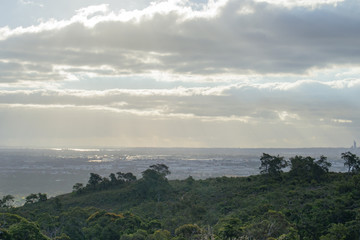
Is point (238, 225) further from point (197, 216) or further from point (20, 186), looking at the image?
point (20, 186)

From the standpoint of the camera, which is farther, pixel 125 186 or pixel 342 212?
pixel 125 186

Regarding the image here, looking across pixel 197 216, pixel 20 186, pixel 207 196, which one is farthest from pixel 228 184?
pixel 20 186

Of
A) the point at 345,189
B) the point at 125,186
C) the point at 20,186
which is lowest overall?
the point at 20,186

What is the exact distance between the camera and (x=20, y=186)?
14550 cm

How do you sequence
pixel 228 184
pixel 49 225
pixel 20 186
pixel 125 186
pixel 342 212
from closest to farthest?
pixel 342 212
pixel 49 225
pixel 228 184
pixel 125 186
pixel 20 186

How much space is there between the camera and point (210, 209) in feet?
174

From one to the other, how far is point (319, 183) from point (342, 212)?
22.5 metres

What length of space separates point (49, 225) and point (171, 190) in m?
31.2

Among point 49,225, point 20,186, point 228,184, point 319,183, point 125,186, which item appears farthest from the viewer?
point 20,186

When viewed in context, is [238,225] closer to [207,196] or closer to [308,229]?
[308,229]

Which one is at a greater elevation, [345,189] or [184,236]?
[345,189]

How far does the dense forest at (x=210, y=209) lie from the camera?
107 ft

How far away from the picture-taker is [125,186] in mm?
80500

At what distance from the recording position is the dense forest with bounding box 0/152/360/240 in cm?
3259
